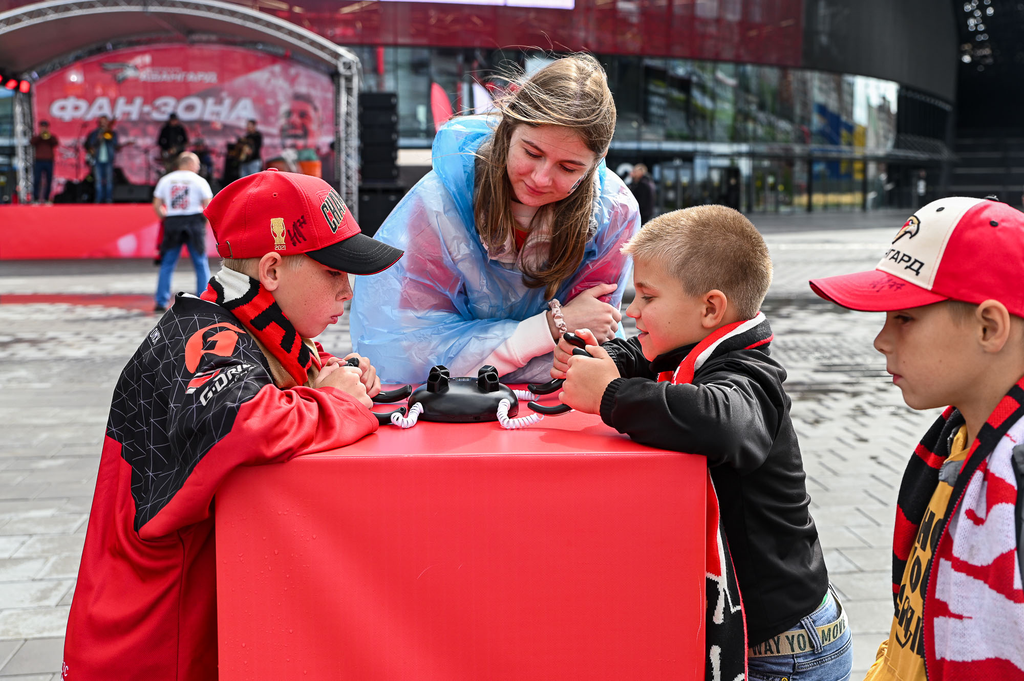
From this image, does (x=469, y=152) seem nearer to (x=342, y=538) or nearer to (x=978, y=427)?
(x=342, y=538)

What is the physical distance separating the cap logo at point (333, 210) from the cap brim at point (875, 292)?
847 mm

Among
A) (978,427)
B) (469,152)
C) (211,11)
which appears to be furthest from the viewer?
(211,11)

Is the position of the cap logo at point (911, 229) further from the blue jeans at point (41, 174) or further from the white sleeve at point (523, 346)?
the blue jeans at point (41, 174)

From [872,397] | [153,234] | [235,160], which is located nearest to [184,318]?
[872,397]

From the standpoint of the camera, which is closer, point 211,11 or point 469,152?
point 469,152

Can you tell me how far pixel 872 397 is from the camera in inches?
228

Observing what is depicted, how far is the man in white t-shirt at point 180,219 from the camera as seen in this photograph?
9688mm

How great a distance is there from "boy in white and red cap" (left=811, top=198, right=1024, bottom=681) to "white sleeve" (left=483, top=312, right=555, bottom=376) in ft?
2.74

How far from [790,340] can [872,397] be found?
2.21 meters

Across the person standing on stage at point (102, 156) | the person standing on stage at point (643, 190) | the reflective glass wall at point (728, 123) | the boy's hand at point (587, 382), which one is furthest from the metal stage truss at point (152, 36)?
the boy's hand at point (587, 382)

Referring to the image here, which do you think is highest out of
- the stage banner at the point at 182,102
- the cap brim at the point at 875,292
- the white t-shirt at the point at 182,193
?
the stage banner at the point at 182,102

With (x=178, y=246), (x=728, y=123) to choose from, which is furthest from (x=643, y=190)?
(x=728, y=123)

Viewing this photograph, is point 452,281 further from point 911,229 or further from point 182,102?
point 182,102

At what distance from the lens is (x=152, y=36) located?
1975 centimetres
